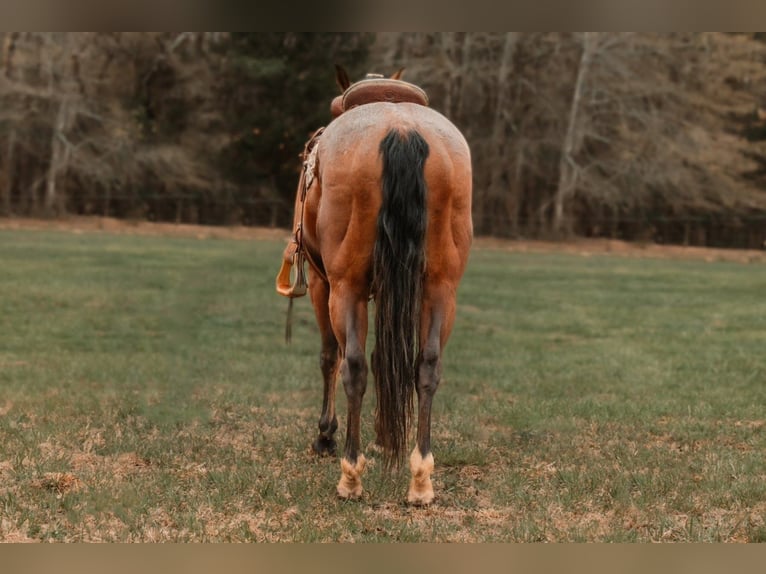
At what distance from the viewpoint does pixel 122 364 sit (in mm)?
9344

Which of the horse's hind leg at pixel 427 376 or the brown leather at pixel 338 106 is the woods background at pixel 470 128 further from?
the horse's hind leg at pixel 427 376

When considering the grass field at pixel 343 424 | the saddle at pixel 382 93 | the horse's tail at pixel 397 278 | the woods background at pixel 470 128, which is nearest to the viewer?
the grass field at pixel 343 424

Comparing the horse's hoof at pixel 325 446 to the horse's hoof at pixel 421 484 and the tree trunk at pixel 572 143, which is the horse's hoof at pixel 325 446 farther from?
the tree trunk at pixel 572 143

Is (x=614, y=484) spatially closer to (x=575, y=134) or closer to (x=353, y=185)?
(x=353, y=185)

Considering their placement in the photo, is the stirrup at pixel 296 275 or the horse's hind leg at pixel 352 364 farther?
the stirrup at pixel 296 275

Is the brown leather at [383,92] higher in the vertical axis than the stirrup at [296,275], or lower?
higher

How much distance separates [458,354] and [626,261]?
17685 millimetres

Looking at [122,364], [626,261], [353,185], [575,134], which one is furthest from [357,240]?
[575,134]

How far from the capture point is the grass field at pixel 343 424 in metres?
4.25

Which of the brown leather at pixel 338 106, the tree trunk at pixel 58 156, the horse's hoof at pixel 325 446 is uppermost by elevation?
the tree trunk at pixel 58 156

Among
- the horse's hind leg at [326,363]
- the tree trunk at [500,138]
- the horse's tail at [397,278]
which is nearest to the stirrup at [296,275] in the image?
the horse's hind leg at [326,363]

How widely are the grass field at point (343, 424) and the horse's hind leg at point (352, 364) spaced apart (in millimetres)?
135

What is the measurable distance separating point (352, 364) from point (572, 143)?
102 feet

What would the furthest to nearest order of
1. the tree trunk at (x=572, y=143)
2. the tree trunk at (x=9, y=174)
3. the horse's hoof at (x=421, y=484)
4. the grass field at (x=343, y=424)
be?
the tree trunk at (x=572, y=143) < the tree trunk at (x=9, y=174) < the horse's hoof at (x=421, y=484) < the grass field at (x=343, y=424)
